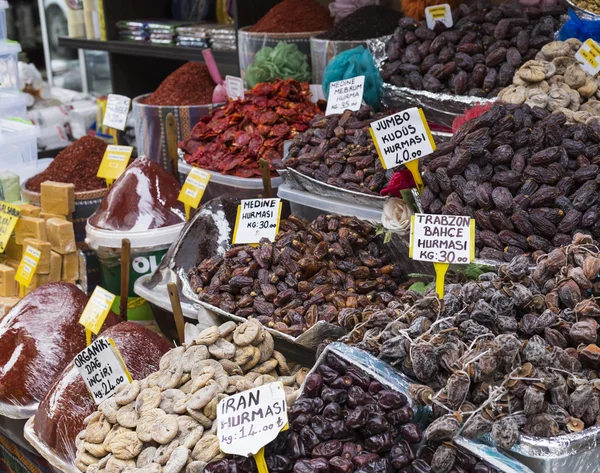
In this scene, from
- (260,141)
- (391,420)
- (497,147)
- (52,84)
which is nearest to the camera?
(391,420)

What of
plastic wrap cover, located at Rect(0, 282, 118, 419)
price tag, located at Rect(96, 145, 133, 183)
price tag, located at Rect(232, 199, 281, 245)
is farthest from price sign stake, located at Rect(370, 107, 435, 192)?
price tag, located at Rect(96, 145, 133, 183)

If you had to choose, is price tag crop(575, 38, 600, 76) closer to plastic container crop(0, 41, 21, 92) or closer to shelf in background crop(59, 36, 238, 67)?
shelf in background crop(59, 36, 238, 67)

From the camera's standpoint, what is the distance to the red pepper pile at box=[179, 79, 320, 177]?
2775 mm

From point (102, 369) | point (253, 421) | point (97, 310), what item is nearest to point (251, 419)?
point (253, 421)

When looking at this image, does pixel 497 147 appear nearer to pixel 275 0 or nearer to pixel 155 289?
pixel 155 289

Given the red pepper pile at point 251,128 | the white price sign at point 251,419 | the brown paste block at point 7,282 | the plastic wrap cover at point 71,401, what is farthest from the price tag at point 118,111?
the white price sign at point 251,419

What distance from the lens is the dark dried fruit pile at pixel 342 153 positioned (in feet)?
7.55

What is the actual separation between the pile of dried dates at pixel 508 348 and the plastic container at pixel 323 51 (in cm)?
153

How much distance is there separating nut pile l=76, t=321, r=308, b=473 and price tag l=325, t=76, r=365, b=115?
1186mm

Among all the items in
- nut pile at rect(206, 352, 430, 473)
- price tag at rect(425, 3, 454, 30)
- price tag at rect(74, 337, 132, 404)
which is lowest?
price tag at rect(74, 337, 132, 404)

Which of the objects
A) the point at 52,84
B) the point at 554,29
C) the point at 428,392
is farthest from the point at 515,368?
the point at 52,84

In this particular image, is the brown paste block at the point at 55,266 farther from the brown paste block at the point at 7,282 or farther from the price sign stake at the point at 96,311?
the price sign stake at the point at 96,311

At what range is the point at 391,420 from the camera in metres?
1.32

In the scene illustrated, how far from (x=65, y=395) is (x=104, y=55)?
14.0ft
